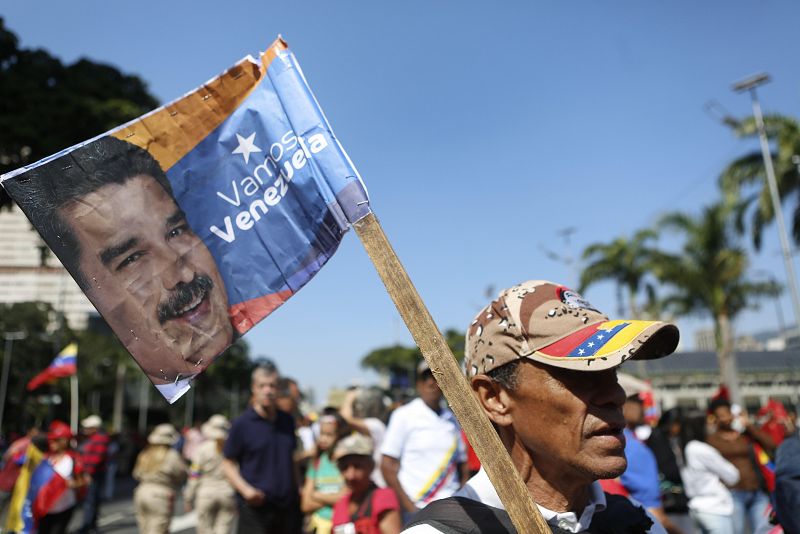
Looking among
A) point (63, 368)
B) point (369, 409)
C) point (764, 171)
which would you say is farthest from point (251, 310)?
point (764, 171)

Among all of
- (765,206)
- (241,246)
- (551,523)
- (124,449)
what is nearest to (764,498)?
(551,523)

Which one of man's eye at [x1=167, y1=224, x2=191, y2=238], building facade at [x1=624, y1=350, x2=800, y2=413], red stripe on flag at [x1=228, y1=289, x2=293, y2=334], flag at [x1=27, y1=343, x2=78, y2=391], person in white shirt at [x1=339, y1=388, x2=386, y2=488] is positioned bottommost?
building facade at [x1=624, y1=350, x2=800, y2=413]

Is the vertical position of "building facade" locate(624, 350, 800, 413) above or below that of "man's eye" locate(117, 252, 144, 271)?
below

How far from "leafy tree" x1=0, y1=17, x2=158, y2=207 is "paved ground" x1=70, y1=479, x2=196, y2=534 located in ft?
21.2

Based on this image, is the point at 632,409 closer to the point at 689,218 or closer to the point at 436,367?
the point at 436,367

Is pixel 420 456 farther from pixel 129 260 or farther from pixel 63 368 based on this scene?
pixel 63 368

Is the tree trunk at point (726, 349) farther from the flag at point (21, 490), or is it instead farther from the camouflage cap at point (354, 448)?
the camouflage cap at point (354, 448)

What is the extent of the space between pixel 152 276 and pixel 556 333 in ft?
3.89

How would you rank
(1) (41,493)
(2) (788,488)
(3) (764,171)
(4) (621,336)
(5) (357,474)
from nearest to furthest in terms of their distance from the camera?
(4) (621,336)
(2) (788,488)
(5) (357,474)
(1) (41,493)
(3) (764,171)

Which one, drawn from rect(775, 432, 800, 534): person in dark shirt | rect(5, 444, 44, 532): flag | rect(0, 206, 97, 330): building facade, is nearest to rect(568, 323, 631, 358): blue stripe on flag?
rect(775, 432, 800, 534): person in dark shirt

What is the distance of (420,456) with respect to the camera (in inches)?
194

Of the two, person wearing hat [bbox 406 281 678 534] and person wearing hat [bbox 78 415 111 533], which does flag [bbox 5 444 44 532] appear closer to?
person wearing hat [bbox 78 415 111 533]

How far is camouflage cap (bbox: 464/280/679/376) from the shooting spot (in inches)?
65.2

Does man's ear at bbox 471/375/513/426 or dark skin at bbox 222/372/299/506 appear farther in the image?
dark skin at bbox 222/372/299/506
